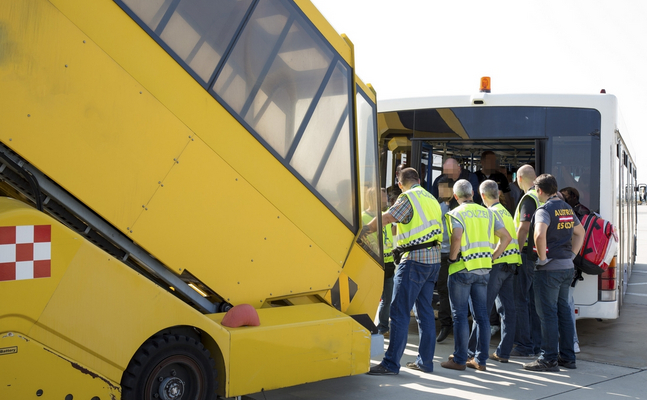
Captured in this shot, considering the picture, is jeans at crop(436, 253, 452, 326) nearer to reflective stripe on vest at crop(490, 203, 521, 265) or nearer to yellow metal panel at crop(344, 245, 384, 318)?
reflective stripe on vest at crop(490, 203, 521, 265)

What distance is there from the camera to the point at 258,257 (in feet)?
13.2

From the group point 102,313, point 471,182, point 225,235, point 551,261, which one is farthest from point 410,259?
point 102,313

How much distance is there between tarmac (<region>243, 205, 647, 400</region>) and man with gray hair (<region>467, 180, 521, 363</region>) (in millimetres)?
226

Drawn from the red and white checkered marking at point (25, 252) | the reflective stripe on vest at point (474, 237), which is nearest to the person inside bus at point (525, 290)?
the reflective stripe on vest at point (474, 237)

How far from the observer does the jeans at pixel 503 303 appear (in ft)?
19.7

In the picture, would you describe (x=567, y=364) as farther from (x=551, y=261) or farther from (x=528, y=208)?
(x=528, y=208)

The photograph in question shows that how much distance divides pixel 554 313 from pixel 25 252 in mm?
4611

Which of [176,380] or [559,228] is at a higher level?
[559,228]

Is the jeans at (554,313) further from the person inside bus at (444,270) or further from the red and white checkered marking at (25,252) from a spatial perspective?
the red and white checkered marking at (25,252)

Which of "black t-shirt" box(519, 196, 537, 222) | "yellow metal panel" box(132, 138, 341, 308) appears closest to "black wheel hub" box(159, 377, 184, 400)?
"yellow metal panel" box(132, 138, 341, 308)

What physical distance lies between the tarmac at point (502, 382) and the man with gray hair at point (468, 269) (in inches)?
9.7

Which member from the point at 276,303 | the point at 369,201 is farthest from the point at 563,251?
the point at 276,303

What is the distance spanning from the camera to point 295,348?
4.05m

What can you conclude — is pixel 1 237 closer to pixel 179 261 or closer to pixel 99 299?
pixel 99 299
